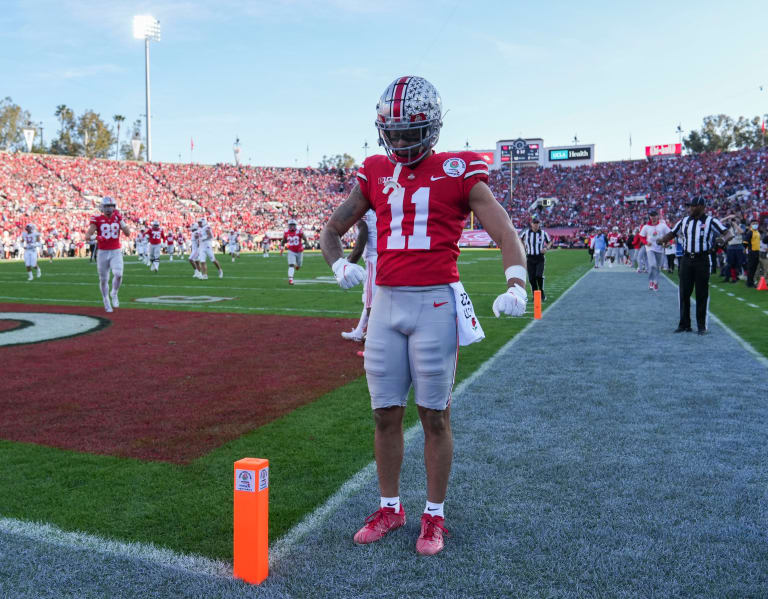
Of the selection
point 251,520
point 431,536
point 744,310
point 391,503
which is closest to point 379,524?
point 391,503

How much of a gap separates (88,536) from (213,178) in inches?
2338

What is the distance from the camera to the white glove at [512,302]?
107 inches

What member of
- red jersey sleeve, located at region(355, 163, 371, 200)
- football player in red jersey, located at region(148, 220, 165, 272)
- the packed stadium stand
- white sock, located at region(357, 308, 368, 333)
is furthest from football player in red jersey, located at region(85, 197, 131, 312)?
the packed stadium stand

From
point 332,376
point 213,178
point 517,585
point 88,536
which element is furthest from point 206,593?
point 213,178

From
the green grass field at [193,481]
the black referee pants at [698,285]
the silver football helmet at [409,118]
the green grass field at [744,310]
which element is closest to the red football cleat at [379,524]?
the green grass field at [193,481]

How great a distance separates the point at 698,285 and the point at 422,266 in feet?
24.4

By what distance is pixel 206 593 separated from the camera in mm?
2553

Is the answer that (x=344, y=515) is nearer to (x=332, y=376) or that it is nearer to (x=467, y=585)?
(x=467, y=585)

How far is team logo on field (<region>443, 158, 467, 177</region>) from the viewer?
295 centimetres

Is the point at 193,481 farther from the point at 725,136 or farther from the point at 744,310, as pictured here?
the point at 725,136

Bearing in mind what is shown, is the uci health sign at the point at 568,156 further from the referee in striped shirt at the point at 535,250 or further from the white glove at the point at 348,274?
the white glove at the point at 348,274

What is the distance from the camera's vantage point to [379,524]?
3084 mm

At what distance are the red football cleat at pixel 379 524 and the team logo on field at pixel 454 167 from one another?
158 centimetres

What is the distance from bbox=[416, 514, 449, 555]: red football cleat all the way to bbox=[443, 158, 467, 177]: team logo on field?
60.7 inches
